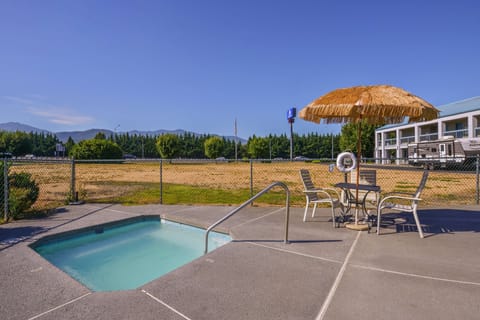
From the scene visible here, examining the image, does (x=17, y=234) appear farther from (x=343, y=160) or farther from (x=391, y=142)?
(x=391, y=142)

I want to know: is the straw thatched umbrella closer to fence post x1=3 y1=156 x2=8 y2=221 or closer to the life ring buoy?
the life ring buoy

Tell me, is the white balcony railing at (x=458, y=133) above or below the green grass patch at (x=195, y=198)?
above

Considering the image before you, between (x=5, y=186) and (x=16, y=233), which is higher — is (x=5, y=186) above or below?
above

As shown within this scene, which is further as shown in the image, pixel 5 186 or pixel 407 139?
pixel 407 139

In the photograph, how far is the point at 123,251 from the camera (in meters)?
4.99

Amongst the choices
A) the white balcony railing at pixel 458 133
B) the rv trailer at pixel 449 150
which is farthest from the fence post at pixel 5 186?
the white balcony railing at pixel 458 133

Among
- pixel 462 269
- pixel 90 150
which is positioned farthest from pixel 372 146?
pixel 462 269

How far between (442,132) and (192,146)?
73.4 meters

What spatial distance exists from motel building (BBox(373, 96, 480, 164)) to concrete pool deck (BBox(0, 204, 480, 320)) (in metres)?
16.2

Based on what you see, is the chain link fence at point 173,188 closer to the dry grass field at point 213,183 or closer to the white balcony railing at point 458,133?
the dry grass field at point 213,183

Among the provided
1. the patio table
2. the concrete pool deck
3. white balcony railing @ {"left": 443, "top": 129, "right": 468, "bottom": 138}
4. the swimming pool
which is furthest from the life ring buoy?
white balcony railing @ {"left": 443, "top": 129, "right": 468, "bottom": 138}

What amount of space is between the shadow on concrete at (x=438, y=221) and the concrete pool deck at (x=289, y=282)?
0.44ft

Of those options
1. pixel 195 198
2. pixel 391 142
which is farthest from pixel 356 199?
pixel 391 142

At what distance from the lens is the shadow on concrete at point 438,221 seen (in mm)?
5055
